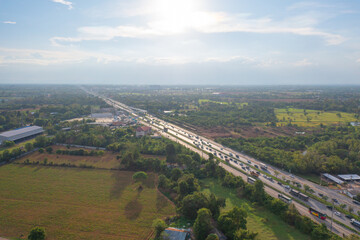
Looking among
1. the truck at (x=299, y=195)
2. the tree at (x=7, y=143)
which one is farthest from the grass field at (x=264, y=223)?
the tree at (x=7, y=143)

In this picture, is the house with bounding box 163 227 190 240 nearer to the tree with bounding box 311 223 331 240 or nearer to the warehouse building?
the tree with bounding box 311 223 331 240

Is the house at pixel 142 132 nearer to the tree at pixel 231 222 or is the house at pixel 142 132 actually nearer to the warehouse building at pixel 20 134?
the warehouse building at pixel 20 134

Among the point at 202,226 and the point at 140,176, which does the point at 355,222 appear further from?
the point at 140,176

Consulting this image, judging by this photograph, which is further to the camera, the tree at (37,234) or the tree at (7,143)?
the tree at (7,143)

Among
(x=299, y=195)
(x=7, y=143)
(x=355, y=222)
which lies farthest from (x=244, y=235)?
(x=7, y=143)

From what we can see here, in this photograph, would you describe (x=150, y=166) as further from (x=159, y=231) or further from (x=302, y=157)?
(x=302, y=157)

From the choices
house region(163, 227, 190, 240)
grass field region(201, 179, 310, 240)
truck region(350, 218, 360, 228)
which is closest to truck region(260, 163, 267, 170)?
grass field region(201, 179, 310, 240)

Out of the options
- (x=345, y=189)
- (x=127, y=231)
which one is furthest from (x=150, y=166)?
(x=345, y=189)
